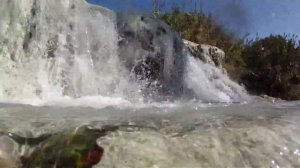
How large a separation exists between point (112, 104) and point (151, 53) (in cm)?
290

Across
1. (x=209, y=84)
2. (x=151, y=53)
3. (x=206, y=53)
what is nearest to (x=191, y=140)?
(x=151, y=53)

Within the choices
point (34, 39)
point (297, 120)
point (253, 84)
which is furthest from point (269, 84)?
point (297, 120)

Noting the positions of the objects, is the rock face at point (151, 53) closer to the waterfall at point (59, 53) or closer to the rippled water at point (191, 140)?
the waterfall at point (59, 53)

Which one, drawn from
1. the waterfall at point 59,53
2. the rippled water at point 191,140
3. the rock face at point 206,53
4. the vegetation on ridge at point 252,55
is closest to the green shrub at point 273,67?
the vegetation on ridge at point 252,55

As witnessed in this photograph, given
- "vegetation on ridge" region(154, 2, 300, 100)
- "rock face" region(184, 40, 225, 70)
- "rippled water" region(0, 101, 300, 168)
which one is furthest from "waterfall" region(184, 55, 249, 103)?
"rippled water" region(0, 101, 300, 168)

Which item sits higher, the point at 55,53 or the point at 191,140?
the point at 55,53

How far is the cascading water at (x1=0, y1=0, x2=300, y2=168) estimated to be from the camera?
8.67 ft

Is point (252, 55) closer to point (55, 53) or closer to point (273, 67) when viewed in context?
point (273, 67)

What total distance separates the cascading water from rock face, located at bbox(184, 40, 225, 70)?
265 millimetres

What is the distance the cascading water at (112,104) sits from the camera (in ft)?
8.67

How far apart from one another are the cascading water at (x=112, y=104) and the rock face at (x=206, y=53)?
265mm

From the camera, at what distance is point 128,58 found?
7648mm

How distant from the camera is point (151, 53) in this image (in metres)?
8.10

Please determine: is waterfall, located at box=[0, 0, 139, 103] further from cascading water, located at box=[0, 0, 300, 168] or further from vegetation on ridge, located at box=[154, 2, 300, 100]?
vegetation on ridge, located at box=[154, 2, 300, 100]
